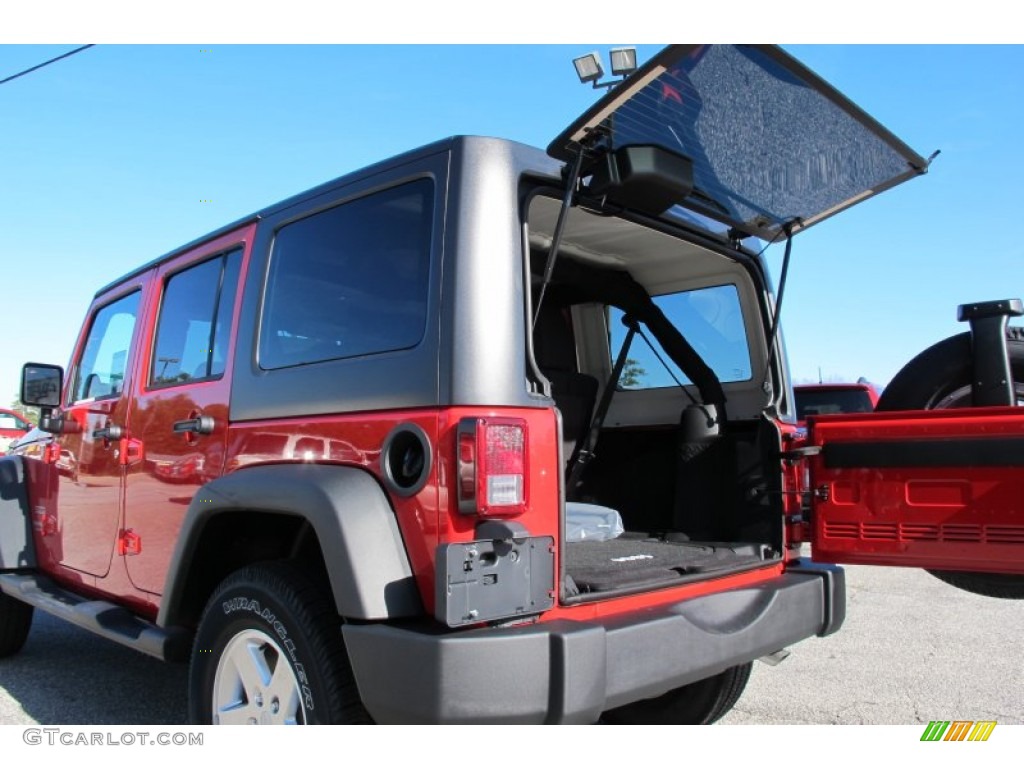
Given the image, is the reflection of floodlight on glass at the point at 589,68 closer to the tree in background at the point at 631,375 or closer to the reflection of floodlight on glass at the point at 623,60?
the reflection of floodlight on glass at the point at 623,60

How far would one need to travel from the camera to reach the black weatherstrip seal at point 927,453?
2.68m

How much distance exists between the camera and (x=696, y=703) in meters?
3.23

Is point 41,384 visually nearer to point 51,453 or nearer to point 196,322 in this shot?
point 51,453

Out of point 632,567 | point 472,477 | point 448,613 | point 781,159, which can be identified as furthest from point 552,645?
point 781,159

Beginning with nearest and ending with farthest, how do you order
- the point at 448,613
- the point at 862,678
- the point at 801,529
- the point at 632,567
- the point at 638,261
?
the point at 448,613, the point at 632,567, the point at 801,529, the point at 638,261, the point at 862,678

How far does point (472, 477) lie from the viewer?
2055 mm

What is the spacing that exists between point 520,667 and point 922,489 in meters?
1.78

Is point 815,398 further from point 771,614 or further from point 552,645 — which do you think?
point 552,645

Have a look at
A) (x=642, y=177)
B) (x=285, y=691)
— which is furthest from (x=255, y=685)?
(x=642, y=177)

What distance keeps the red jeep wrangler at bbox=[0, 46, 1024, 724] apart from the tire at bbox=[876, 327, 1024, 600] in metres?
0.02

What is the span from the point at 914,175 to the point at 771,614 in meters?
1.73

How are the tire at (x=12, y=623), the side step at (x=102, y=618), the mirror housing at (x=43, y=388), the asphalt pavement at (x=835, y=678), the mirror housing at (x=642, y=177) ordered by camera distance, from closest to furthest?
the mirror housing at (x=642, y=177) → the side step at (x=102, y=618) → the asphalt pavement at (x=835, y=678) → the mirror housing at (x=43, y=388) → the tire at (x=12, y=623)
